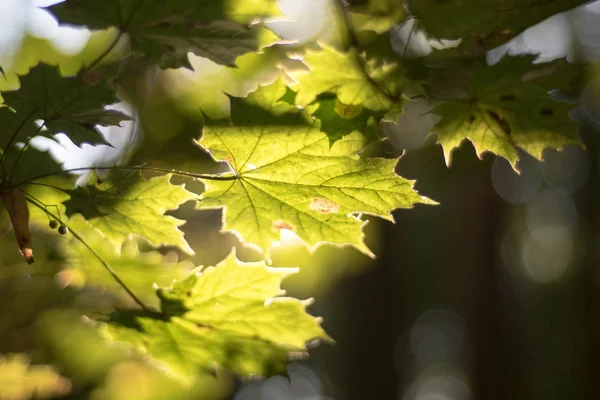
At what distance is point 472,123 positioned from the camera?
4.62 feet

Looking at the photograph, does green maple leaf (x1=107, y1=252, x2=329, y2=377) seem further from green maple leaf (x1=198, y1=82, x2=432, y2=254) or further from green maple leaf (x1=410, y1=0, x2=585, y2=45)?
green maple leaf (x1=410, y1=0, x2=585, y2=45)

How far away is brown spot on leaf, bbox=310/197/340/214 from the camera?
48.5 inches

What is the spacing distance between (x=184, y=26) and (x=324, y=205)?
0.55m

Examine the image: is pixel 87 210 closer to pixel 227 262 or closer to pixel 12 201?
pixel 12 201

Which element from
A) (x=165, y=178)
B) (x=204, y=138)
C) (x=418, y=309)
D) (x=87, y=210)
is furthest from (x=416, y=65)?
(x=418, y=309)

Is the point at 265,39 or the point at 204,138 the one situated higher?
the point at 265,39

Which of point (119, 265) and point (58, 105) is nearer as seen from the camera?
point (58, 105)

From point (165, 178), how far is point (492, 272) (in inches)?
319

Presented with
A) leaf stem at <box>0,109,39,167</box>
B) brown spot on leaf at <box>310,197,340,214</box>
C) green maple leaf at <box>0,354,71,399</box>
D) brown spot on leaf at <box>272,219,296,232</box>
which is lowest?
green maple leaf at <box>0,354,71,399</box>

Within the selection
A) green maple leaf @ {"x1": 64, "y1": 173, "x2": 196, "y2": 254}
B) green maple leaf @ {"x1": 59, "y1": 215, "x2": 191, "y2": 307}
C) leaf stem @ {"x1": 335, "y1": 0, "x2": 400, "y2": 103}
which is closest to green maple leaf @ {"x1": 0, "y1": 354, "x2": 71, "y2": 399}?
green maple leaf @ {"x1": 59, "y1": 215, "x2": 191, "y2": 307}

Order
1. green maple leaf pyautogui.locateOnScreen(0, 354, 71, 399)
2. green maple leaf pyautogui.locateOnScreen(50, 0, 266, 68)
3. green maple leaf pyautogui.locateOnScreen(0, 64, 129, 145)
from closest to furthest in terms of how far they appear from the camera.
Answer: green maple leaf pyautogui.locateOnScreen(0, 64, 129, 145) → green maple leaf pyautogui.locateOnScreen(50, 0, 266, 68) → green maple leaf pyautogui.locateOnScreen(0, 354, 71, 399)

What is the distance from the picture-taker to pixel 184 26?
4.17 ft

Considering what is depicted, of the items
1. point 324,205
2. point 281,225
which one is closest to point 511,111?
point 324,205

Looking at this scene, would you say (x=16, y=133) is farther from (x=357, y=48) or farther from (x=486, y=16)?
(x=486, y=16)
